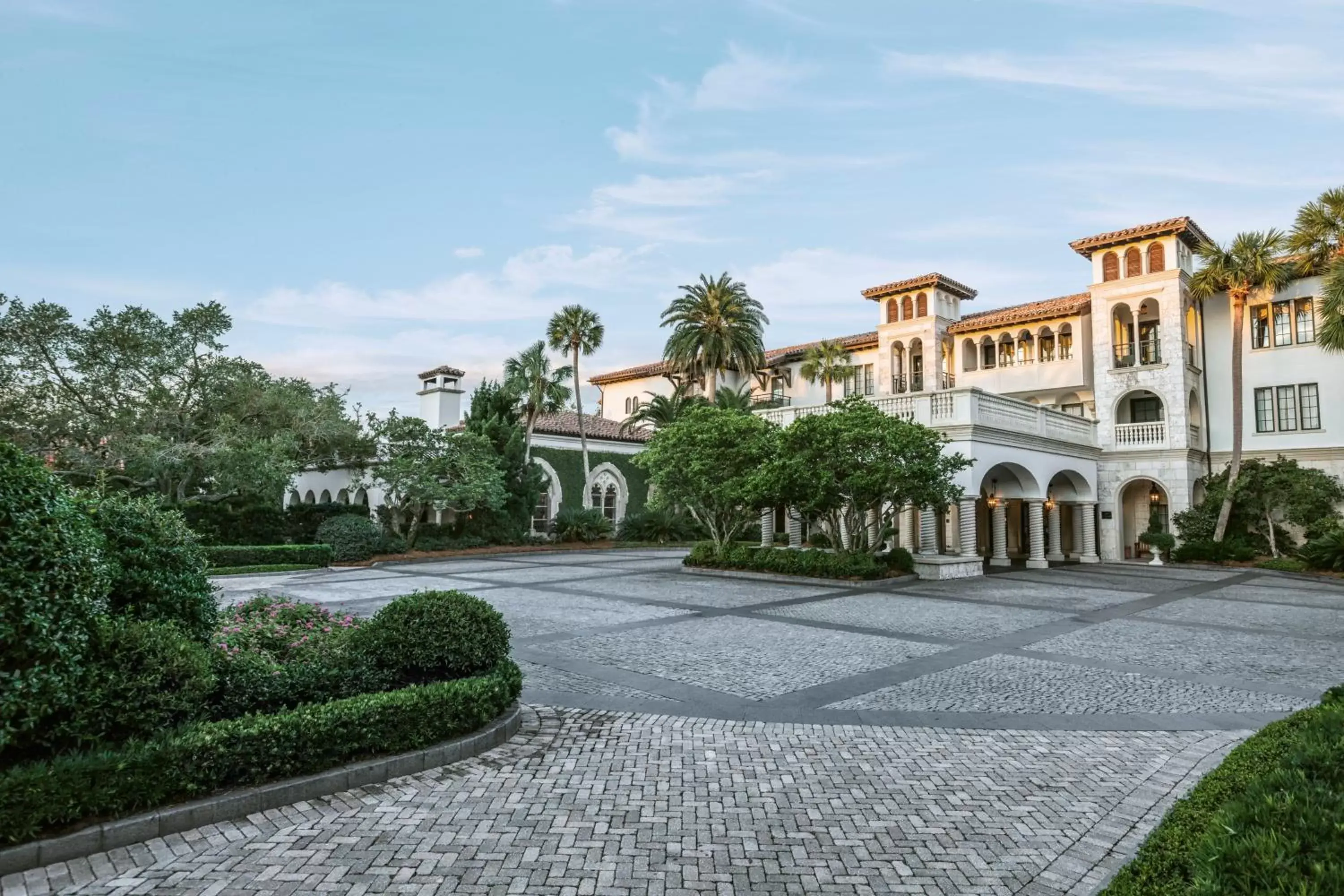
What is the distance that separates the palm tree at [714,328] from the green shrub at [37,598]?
33.8 m

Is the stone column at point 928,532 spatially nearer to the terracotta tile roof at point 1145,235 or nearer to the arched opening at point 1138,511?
the arched opening at point 1138,511

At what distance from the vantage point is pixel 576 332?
35.0 m

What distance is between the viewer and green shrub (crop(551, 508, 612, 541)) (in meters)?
34.7

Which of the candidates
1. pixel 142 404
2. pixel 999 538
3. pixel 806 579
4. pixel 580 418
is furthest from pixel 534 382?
pixel 999 538

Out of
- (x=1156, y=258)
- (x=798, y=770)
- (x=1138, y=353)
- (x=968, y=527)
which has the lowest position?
(x=798, y=770)

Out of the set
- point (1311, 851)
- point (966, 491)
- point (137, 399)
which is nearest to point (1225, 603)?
point (966, 491)

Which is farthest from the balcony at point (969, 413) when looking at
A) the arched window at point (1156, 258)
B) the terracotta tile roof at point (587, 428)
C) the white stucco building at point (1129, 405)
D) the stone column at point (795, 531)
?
the terracotta tile roof at point (587, 428)

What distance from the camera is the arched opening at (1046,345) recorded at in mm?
33594

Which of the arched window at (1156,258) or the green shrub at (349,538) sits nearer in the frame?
the green shrub at (349,538)

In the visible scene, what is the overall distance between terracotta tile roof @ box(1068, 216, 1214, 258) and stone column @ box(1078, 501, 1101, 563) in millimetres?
10186

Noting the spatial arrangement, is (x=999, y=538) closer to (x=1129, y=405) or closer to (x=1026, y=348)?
(x=1129, y=405)

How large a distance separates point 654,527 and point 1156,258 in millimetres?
24079

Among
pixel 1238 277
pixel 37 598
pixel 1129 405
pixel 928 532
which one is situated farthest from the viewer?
pixel 1129 405

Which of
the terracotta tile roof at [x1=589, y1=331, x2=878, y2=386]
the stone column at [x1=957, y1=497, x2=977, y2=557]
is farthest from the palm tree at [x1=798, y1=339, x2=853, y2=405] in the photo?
the stone column at [x1=957, y1=497, x2=977, y2=557]
